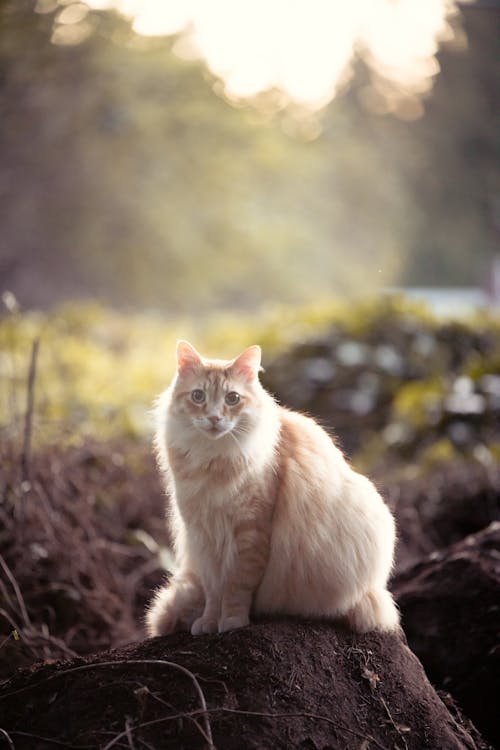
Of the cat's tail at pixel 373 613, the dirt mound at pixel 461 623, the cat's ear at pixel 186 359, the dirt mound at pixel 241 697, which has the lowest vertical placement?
the dirt mound at pixel 461 623

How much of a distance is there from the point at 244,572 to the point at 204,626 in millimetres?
223

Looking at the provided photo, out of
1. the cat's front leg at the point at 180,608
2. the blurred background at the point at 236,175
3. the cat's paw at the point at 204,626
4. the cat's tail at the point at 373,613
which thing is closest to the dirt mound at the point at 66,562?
the cat's front leg at the point at 180,608

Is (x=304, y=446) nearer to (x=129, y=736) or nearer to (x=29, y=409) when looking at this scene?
(x=129, y=736)

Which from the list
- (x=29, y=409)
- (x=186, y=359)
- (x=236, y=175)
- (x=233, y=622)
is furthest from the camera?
(x=236, y=175)

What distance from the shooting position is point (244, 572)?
6.81 ft

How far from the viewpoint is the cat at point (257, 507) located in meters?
2.08

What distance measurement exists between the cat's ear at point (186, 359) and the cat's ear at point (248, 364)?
0.12 metres

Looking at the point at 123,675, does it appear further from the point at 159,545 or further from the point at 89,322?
the point at 89,322

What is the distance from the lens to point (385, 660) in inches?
86.4

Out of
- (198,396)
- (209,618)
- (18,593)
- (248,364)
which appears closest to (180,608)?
(209,618)

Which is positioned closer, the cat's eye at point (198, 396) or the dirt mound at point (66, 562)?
the cat's eye at point (198, 396)

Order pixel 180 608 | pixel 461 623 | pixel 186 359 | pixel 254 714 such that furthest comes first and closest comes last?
pixel 461 623 < pixel 180 608 < pixel 186 359 < pixel 254 714

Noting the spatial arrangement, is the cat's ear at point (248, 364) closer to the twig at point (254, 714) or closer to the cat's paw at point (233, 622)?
the cat's paw at point (233, 622)

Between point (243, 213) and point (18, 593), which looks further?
point (243, 213)
